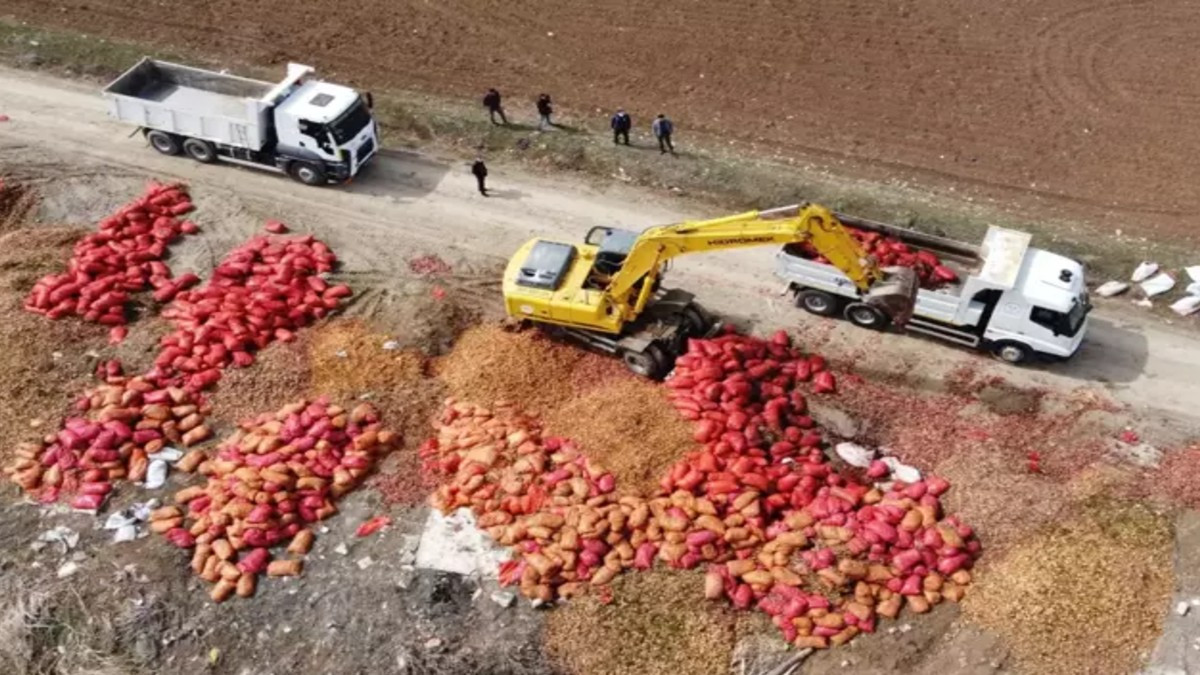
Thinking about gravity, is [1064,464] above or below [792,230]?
below

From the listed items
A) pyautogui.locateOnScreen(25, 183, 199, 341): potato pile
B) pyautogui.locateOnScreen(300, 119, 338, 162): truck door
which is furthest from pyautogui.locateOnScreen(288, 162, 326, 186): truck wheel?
pyautogui.locateOnScreen(25, 183, 199, 341): potato pile

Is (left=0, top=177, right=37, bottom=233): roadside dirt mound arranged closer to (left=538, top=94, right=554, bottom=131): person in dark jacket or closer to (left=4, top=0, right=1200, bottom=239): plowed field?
(left=4, top=0, right=1200, bottom=239): plowed field

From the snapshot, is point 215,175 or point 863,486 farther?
point 215,175

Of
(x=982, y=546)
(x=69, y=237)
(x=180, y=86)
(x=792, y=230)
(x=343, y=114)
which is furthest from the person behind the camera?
(x=180, y=86)

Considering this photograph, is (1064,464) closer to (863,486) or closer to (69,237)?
(863,486)

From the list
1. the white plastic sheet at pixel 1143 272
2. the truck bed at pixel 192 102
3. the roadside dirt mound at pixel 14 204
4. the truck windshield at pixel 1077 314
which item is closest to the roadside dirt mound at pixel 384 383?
the truck bed at pixel 192 102

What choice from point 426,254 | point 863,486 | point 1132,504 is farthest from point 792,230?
point 426,254

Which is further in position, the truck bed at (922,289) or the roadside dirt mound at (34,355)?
the truck bed at (922,289)

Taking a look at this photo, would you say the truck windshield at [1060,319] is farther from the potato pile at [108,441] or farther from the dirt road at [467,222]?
the potato pile at [108,441]
